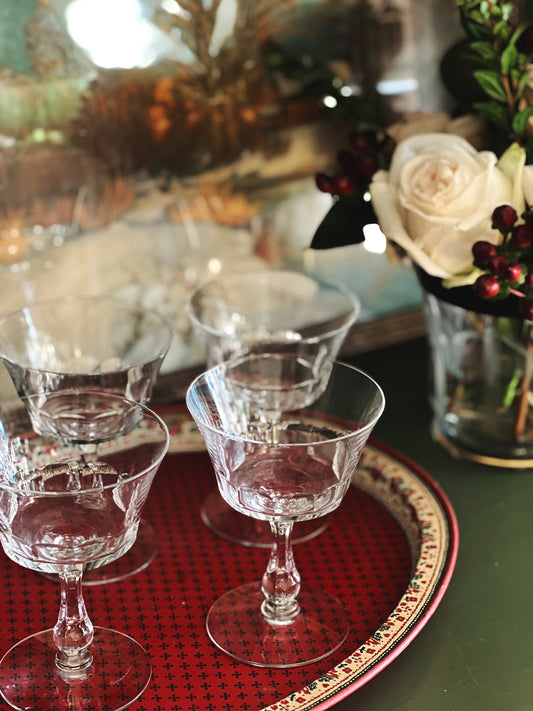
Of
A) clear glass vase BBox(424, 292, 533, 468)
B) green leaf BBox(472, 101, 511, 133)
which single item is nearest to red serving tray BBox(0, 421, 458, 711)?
clear glass vase BBox(424, 292, 533, 468)

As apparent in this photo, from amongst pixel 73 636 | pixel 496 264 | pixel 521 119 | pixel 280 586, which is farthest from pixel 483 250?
pixel 73 636

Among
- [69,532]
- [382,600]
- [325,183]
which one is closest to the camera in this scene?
[69,532]

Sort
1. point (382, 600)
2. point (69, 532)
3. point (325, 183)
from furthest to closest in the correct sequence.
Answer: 1. point (325, 183)
2. point (382, 600)
3. point (69, 532)

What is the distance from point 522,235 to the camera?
86cm

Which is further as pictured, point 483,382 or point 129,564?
point 483,382

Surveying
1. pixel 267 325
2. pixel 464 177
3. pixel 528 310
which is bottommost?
pixel 267 325

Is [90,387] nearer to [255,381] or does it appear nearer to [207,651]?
[255,381]

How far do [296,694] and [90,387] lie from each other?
1.21 feet

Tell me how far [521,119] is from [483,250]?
0.48ft

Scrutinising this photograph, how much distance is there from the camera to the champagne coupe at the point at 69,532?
0.76m

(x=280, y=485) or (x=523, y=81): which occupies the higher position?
(x=523, y=81)

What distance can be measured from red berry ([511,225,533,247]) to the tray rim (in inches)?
10.9

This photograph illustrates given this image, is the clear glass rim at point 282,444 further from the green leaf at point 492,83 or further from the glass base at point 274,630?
the green leaf at point 492,83

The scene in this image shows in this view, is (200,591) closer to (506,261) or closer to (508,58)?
(506,261)
